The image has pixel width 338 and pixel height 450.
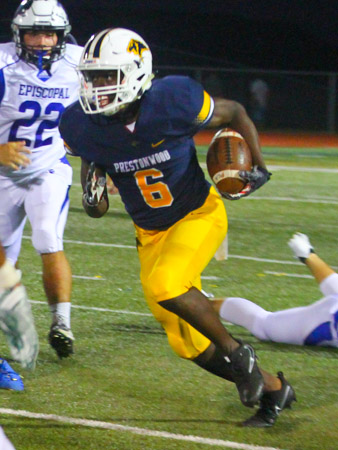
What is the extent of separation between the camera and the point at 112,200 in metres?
9.73

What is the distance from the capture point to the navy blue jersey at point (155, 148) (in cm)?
364

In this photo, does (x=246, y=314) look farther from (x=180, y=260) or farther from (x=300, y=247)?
(x=180, y=260)

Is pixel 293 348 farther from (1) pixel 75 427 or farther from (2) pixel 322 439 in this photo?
(1) pixel 75 427

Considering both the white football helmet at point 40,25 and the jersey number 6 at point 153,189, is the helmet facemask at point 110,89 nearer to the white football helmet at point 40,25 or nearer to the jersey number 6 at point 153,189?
the jersey number 6 at point 153,189

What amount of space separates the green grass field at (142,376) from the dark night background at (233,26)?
811 inches

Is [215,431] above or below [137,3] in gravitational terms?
above

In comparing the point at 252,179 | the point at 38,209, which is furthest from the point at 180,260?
the point at 38,209

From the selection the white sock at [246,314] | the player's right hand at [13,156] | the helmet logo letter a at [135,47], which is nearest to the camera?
the helmet logo letter a at [135,47]

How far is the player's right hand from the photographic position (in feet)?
13.7

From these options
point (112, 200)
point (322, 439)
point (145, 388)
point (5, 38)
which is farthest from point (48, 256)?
point (5, 38)

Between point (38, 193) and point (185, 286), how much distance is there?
1.44 metres

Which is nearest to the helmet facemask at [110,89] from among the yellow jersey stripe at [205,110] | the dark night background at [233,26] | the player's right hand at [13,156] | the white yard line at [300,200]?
the yellow jersey stripe at [205,110]

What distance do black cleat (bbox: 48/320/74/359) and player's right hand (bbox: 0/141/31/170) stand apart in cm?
86

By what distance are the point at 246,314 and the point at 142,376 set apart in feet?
2.40
